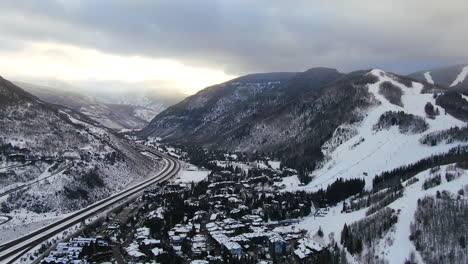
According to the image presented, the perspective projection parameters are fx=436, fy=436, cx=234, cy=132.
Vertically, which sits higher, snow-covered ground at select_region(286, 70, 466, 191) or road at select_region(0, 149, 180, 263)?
snow-covered ground at select_region(286, 70, 466, 191)

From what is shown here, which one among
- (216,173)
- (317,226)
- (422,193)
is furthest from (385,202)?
(216,173)

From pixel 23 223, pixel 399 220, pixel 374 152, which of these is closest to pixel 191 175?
pixel 374 152

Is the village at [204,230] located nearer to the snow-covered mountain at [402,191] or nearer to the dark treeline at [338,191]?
the dark treeline at [338,191]

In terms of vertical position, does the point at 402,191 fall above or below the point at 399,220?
above

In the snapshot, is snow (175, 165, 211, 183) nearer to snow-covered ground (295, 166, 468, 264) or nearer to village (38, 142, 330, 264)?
village (38, 142, 330, 264)

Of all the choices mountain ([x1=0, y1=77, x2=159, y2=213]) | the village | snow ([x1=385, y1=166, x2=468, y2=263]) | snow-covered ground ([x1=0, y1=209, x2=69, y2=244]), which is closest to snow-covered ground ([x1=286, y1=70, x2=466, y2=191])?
the village

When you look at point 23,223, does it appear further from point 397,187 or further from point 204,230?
point 397,187

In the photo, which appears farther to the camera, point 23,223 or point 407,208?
point 23,223
